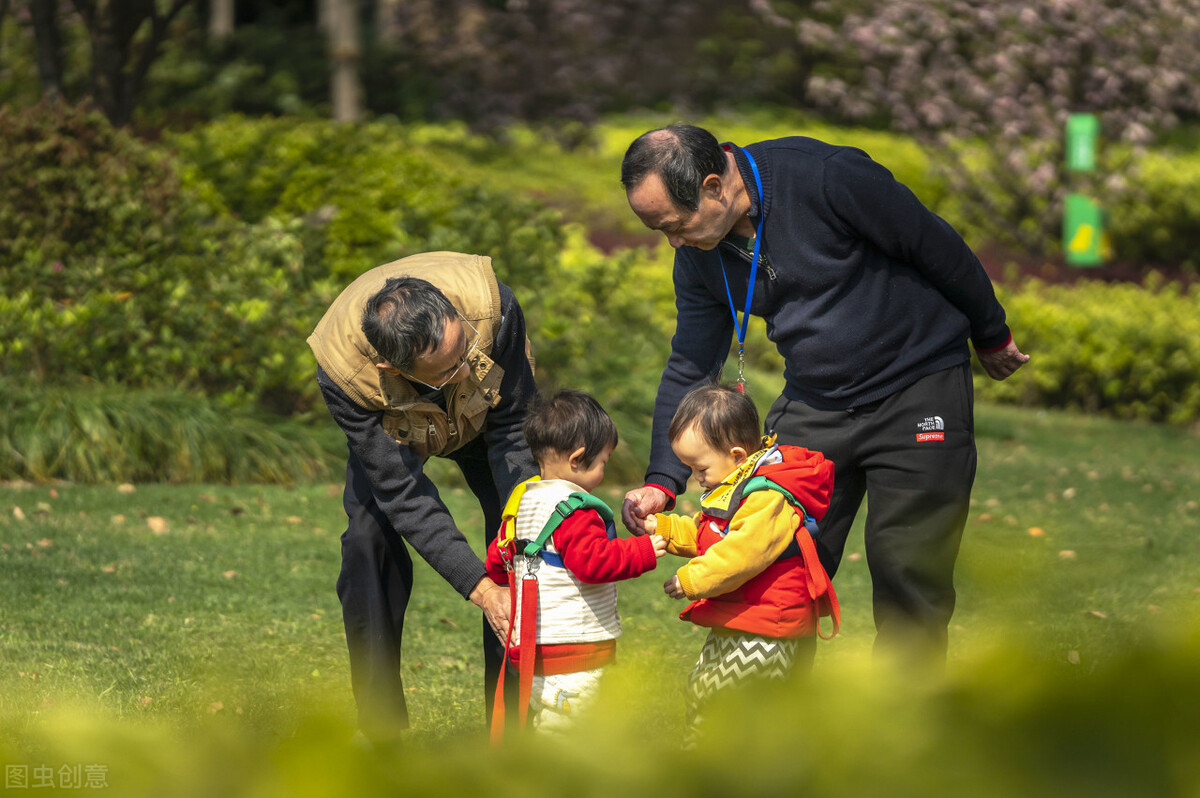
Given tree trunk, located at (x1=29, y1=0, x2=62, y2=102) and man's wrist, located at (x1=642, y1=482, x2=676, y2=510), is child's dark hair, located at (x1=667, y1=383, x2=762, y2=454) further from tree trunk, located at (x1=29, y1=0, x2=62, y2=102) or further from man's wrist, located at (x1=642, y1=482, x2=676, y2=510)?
tree trunk, located at (x1=29, y1=0, x2=62, y2=102)

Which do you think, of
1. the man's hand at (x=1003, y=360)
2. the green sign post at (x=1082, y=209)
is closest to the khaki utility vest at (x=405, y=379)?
the man's hand at (x=1003, y=360)

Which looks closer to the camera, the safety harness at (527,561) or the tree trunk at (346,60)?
the safety harness at (527,561)

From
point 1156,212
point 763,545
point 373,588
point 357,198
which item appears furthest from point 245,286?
point 1156,212

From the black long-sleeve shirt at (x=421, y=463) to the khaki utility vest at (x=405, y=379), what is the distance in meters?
0.05

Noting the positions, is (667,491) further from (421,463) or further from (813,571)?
(421,463)

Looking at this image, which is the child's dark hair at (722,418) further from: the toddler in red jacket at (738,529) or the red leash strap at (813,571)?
the red leash strap at (813,571)

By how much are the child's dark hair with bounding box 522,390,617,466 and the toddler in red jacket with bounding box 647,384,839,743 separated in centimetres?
22

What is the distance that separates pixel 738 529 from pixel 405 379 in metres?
0.96

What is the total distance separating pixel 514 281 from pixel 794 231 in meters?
5.54

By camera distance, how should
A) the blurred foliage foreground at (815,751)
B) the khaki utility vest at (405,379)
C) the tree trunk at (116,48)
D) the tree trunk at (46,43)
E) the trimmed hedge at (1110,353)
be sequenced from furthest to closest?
1. the tree trunk at (46,43)
2. the tree trunk at (116,48)
3. the trimmed hedge at (1110,353)
4. the khaki utility vest at (405,379)
5. the blurred foliage foreground at (815,751)

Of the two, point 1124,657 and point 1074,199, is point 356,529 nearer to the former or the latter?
point 1124,657

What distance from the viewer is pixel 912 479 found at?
3307 millimetres

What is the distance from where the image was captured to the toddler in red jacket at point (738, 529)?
10.1ft

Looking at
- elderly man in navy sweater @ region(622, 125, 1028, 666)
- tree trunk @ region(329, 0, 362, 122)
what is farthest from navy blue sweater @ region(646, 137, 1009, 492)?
tree trunk @ region(329, 0, 362, 122)
